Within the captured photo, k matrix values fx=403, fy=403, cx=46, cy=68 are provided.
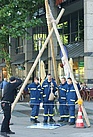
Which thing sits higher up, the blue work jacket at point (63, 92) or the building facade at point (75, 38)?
the building facade at point (75, 38)

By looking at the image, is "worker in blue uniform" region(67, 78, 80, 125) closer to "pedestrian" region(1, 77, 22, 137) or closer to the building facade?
"pedestrian" region(1, 77, 22, 137)

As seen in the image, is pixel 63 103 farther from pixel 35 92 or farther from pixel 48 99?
pixel 35 92

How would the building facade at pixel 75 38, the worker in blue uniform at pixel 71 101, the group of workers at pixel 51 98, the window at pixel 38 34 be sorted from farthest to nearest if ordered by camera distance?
the window at pixel 38 34
the building facade at pixel 75 38
the group of workers at pixel 51 98
the worker in blue uniform at pixel 71 101

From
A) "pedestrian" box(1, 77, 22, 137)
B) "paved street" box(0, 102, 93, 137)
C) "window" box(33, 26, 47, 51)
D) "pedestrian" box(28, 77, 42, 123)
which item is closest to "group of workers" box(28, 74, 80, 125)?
"pedestrian" box(28, 77, 42, 123)

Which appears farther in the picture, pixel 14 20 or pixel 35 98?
pixel 14 20

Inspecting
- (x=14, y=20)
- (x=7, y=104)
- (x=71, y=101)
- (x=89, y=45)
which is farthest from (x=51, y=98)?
(x=89, y=45)

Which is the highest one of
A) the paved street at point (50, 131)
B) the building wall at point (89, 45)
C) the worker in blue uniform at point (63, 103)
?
the building wall at point (89, 45)

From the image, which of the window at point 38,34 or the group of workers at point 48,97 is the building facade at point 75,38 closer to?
the window at point 38,34

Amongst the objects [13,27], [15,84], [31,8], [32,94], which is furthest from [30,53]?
[15,84]

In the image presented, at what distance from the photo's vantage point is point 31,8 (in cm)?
2988

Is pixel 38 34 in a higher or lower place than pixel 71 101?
higher

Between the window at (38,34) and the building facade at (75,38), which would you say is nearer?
the building facade at (75,38)

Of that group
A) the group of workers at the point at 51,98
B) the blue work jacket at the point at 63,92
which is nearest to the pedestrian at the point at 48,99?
the group of workers at the point at 51,98

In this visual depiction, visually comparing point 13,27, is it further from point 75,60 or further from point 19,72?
point 19,72
